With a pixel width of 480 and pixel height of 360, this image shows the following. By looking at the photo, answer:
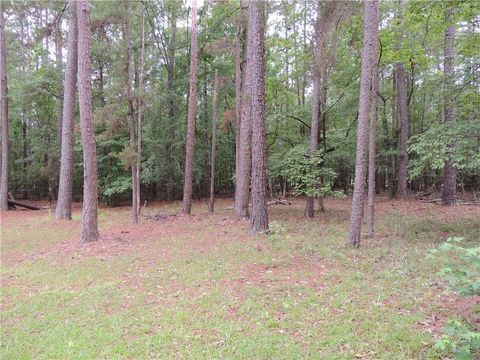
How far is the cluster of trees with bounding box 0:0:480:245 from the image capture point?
7926 mm

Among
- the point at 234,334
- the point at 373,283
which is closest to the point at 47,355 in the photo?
the point at 234,334

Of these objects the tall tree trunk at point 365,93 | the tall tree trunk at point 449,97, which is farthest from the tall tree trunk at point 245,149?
the tall tree trunk at point 449,97

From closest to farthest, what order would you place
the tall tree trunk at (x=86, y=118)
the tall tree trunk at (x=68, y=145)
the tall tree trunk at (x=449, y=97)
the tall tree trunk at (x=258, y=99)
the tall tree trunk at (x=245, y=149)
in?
the tall tree trunk at (x=449, y=97) → the tall tree trunk at (x=86, y=118) → the tall tree trunk at (x=258, y=99) → the tall tree trunk at (x=245, y=149) → the tall tree trunk at (x=68, y=145)

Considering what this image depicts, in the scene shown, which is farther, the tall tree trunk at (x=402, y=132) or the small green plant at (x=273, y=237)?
the tall tree trunk at (x=402, y=132)

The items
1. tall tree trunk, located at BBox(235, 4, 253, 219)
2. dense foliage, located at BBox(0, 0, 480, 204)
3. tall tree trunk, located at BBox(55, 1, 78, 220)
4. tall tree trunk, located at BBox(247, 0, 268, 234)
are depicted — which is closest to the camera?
tall tree trunk, located at BBox(247, 0, 268, 234)

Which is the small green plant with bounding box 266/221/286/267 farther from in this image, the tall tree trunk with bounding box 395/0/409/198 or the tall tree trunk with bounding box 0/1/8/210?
the tall tree trunk with bounding box 0/1/8/210

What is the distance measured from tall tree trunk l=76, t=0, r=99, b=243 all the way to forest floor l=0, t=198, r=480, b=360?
2.47ft

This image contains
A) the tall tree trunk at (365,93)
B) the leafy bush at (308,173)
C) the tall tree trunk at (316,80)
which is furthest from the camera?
the leafy bush at (308,173)

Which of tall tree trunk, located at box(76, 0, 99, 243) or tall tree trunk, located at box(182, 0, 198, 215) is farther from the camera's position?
tall tree trunk, located at box(182, 0, 198, 215)

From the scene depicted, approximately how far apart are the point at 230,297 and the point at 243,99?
26.7 feet

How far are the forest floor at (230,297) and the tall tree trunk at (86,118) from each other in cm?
75

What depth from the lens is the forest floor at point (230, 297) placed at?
3.61 meters

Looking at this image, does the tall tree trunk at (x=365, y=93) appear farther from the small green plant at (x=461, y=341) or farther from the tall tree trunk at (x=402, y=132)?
the tall tree trunk at (x=402, y=132)

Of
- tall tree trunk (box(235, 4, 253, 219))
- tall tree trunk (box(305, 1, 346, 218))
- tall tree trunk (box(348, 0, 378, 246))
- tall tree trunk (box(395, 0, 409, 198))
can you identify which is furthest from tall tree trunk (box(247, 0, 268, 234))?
tall tree trunk (box(395, 0, 409, 198))
